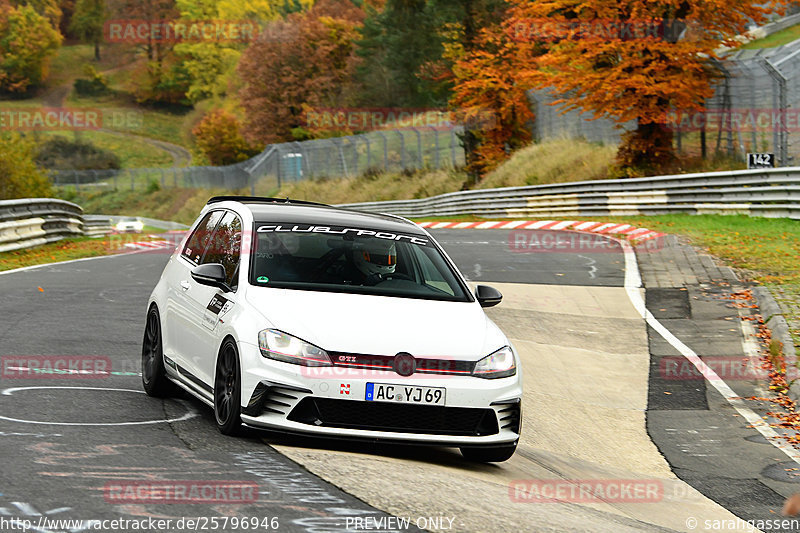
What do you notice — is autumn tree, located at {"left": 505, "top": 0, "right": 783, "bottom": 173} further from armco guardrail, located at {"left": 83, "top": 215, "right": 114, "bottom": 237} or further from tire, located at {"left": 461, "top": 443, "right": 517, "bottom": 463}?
tire, located at {"left": 461, "top": 443, "right": 517, "bottom": 463}

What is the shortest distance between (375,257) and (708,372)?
17.6ft

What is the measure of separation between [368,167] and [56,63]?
143189 mm

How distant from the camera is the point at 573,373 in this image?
12086 mm

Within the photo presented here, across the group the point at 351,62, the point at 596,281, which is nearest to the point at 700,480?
the point at 596,281

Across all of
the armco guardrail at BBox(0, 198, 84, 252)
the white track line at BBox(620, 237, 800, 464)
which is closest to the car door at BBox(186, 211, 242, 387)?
the white track line at BBox(620, 237, 800, 464)

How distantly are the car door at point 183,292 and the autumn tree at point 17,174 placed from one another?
102ft

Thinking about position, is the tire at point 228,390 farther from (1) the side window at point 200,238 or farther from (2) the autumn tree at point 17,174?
(2) the autumn tree at point 17,174

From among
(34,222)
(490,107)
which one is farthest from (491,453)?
(490,107)

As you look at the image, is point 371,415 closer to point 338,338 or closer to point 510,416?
point 338,338

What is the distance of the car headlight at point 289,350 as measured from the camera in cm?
683

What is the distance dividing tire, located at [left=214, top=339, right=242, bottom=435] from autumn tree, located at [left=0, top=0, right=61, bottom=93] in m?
167

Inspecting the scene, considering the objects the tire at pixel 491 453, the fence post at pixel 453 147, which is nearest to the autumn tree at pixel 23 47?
the fence post at pixel 453 147

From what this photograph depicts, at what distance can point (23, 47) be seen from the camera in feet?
552

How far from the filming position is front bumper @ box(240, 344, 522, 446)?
6.78m
